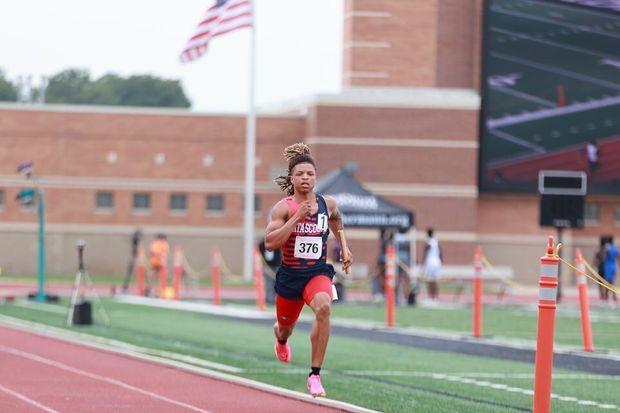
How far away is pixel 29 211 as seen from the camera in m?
65.5

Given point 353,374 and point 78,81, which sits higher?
point 78,81

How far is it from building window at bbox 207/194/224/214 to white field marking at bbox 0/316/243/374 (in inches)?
1559

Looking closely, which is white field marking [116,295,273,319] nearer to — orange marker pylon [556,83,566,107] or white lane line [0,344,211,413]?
white lane line [0,344,211,413]

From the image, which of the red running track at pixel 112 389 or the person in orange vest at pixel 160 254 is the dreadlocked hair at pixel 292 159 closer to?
the red running track at pixel 112 389

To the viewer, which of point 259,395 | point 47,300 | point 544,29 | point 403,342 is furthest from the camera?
point 544,29

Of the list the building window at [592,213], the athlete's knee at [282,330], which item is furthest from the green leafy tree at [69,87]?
the athlete's knee at [282,330]

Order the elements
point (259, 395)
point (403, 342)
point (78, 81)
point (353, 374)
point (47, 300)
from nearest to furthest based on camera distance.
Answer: point (259, 395) → point (353, 374) → point (403, 342) → point (47, 300) → point (78, 81)

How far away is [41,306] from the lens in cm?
3369

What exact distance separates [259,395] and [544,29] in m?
47.8

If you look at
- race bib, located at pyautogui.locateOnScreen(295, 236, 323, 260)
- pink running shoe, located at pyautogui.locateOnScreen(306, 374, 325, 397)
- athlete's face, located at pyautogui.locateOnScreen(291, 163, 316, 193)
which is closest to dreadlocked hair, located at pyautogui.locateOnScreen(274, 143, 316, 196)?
athlete's face, located at pyautogui.locateOnScreen(291, 163, 316, 193)

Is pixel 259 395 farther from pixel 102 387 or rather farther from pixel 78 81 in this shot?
pixel 78 81

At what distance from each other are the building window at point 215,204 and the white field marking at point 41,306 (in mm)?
30097

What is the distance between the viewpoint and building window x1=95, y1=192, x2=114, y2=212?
66.0m

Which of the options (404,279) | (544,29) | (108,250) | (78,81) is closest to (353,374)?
(404,279)
